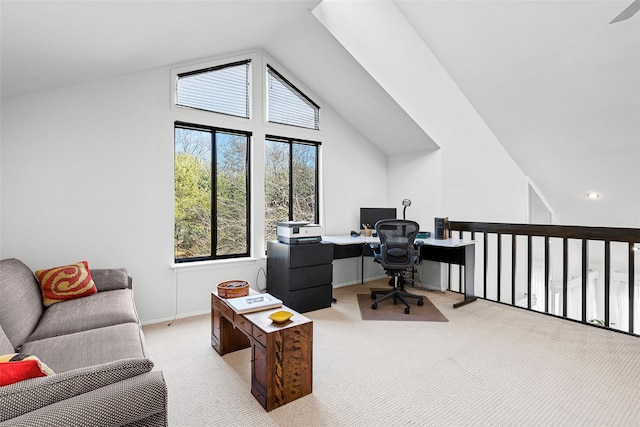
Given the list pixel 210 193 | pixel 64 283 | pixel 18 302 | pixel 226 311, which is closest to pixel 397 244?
pixel 226 311

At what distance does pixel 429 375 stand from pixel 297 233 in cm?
189

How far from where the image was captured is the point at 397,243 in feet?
11.8

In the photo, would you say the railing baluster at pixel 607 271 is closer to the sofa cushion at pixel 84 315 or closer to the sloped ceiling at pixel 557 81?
the sloped ceiling at pixel 557 81

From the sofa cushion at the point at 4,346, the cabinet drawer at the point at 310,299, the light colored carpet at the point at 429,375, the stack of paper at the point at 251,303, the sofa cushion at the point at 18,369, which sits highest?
the sofa cushion at the point at 18,369

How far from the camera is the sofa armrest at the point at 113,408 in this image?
90 centimetres

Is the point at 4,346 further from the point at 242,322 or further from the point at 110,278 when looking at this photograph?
the point at 110,278

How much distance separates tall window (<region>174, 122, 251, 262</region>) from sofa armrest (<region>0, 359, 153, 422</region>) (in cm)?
252

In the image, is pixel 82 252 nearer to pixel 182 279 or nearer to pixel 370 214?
pixel 182 279

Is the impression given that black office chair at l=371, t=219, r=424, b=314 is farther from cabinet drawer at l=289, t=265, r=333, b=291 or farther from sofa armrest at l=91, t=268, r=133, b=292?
sofa armrest at l=91, t=268, r=133, b=292

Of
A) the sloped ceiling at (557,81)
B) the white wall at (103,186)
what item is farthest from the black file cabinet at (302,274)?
the sloped ceiling at (557,81)

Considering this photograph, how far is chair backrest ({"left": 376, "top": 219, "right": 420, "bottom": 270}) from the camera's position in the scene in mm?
3572

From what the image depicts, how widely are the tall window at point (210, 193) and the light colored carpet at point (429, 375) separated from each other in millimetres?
891

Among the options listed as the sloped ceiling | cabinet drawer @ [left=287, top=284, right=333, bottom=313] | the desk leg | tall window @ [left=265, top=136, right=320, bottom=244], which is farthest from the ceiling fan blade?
cabinet drawer @ [left=287, top=284, right=333, bottom=313]

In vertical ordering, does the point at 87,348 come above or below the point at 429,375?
above
